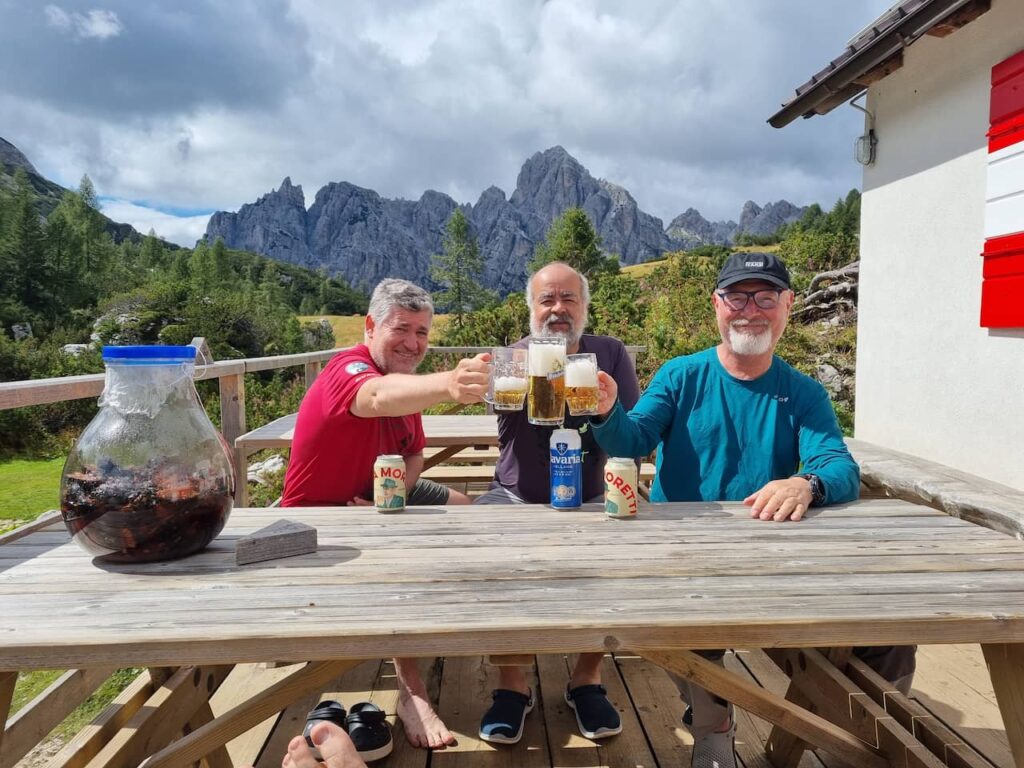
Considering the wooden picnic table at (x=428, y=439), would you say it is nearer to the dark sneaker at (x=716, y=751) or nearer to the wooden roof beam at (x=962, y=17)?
the dark sneaker at (x=716, y=751)

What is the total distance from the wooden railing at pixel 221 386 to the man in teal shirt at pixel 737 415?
121cm

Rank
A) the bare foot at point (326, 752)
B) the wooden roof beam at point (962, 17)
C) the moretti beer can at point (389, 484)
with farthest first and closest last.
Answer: the wooden roof beam at point (962, 17), the moretti beer can at point (389, 484), the bare foot at point (326, 752)

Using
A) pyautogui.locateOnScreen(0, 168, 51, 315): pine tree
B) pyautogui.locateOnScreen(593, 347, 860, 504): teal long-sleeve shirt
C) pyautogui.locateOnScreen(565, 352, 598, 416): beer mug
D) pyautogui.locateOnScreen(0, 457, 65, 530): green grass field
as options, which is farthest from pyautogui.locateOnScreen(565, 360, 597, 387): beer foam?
pyautogui.locateOnScreen(0, 168, 51, 315): pine tree

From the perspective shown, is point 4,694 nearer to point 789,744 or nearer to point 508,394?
point 508,394

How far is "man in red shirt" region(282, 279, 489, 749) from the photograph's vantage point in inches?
67.9

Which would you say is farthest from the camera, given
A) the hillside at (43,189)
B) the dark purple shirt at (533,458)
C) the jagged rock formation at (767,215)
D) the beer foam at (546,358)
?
the jagged rock formation at (767,215)

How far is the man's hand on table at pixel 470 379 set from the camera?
1.54 meters

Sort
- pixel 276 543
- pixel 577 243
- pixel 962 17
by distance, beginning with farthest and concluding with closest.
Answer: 1. pixel 577 243
2. pixel 962 17
3. pixel 276 543

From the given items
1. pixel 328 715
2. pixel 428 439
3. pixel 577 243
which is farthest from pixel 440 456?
pixel 577 243

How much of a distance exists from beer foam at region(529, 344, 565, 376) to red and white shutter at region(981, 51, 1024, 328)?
8.38 ft

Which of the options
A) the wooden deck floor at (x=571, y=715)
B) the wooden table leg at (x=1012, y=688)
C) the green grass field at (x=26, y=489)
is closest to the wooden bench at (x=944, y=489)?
the wooden deck floor at (x=571, y=715)

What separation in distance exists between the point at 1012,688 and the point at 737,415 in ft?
2.88

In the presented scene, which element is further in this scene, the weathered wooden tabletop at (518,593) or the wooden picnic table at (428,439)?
the wooden picnic table at (428,439)

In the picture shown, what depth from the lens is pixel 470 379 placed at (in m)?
1.54
